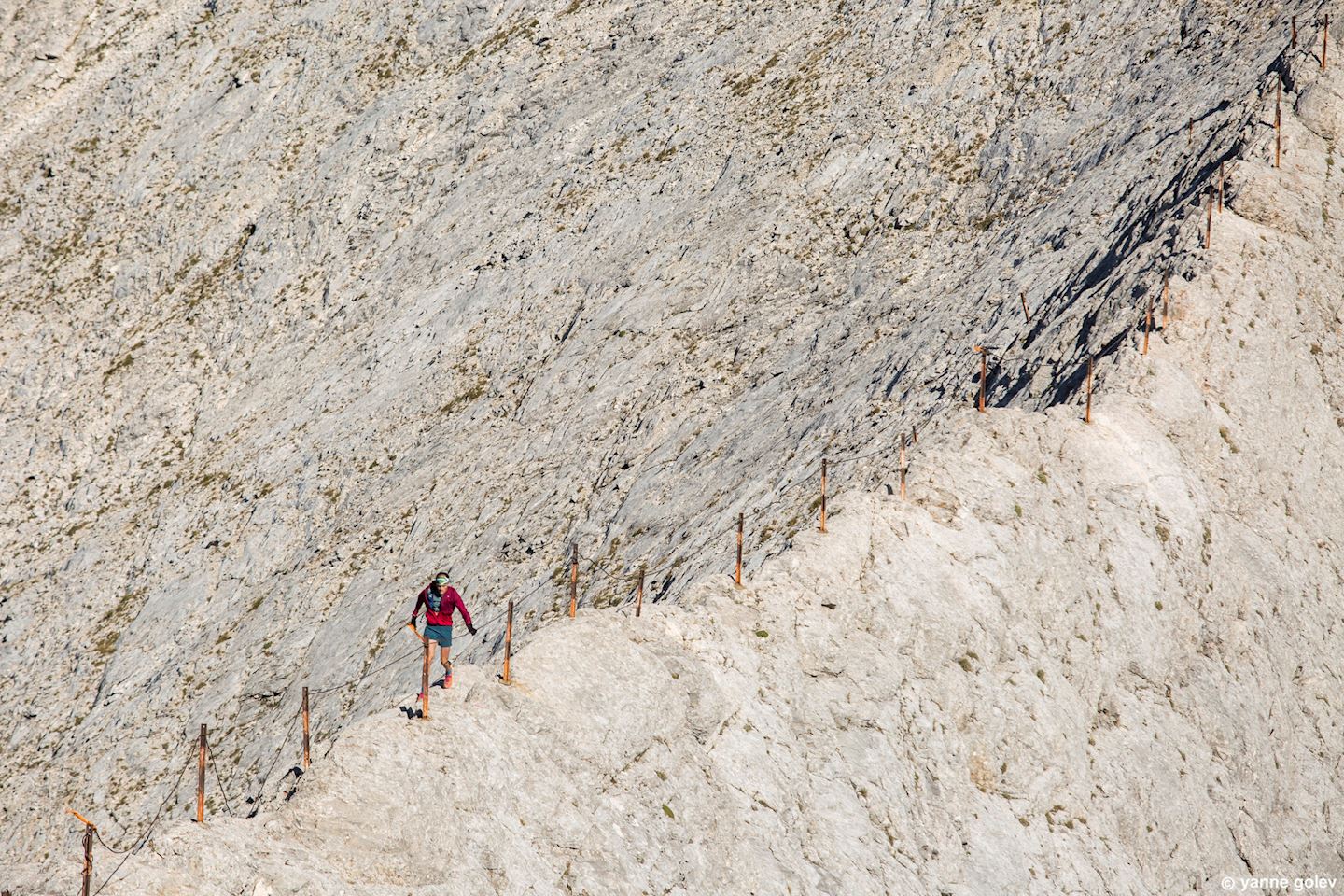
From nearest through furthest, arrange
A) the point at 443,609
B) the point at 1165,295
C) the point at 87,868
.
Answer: the point at 87,868
the point at 443,609
the point at 1165,295

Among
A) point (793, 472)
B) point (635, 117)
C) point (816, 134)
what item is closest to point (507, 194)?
point (635, 117)

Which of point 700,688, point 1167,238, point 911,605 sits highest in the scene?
point 700,688

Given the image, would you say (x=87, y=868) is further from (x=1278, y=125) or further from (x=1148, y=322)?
(x=1278, y=125)

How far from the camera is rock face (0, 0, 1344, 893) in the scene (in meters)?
20.8

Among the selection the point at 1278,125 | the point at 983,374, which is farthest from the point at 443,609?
the point at 1278,125

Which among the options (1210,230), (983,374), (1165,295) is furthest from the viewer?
(1210,230)

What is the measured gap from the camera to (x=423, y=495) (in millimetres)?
41156

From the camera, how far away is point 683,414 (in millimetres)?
38062

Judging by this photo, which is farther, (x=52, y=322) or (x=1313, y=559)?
(x=52, y=322)

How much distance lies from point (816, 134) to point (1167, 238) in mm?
16487

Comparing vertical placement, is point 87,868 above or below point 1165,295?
above

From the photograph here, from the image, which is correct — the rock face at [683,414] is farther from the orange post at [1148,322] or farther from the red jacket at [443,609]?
the red jacket at [443,609]

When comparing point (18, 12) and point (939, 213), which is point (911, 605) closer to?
point (939, 213)

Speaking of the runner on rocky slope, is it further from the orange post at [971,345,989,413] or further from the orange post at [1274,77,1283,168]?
the orange post at [1274,77,1283,168]
